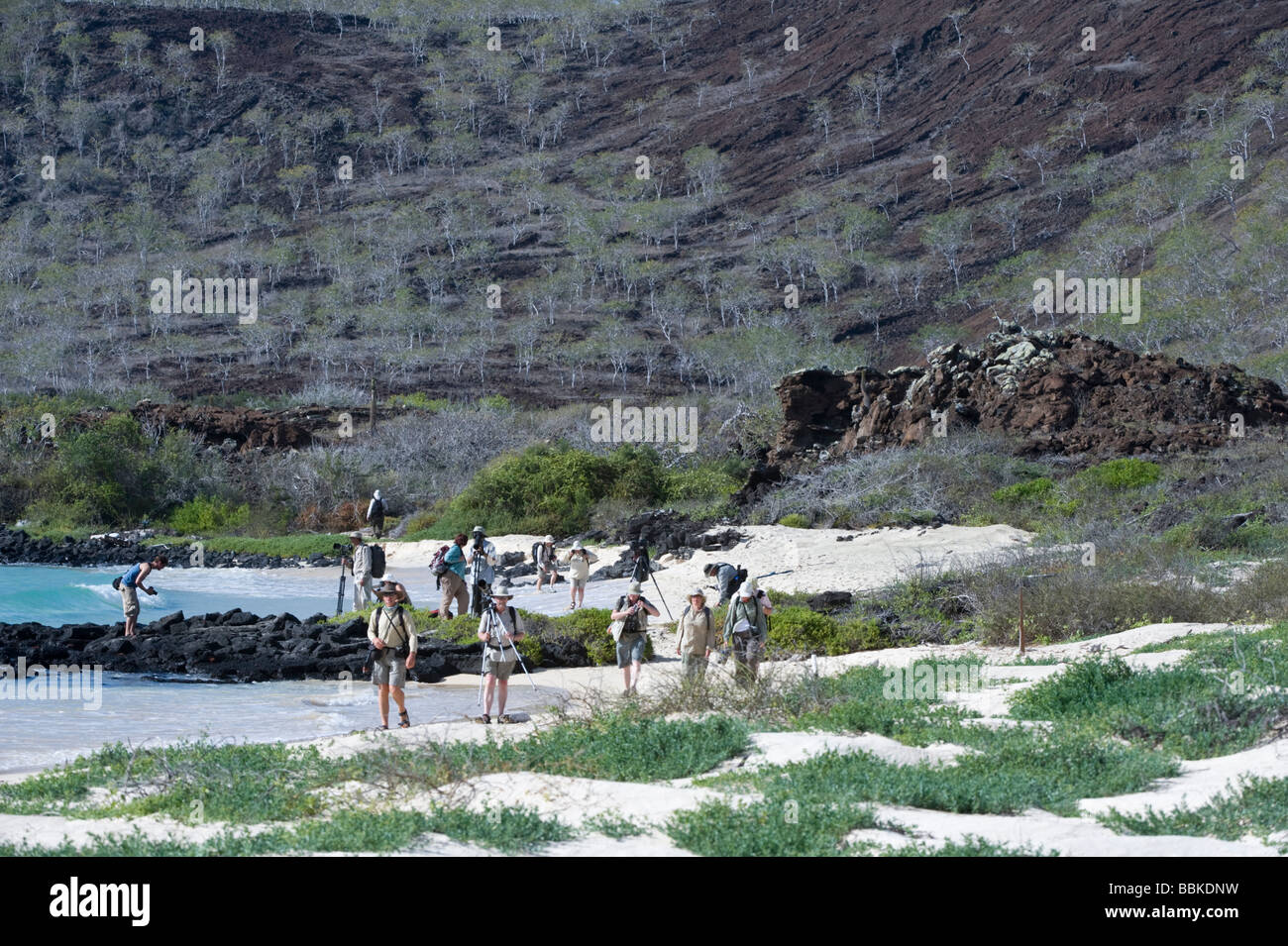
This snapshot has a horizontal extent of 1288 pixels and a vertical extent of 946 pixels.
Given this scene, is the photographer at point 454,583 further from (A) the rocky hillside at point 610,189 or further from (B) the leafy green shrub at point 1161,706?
(A) the rocky hillside at point 610,189

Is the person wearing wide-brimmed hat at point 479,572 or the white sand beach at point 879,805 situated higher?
the person wearing wide-brimmed hat at point 479,572

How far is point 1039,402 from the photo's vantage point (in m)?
32.7

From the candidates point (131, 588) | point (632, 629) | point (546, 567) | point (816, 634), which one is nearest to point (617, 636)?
point (632, 629)

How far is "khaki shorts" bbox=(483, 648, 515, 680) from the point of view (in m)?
11.3

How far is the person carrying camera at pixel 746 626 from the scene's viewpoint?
12.7 metres

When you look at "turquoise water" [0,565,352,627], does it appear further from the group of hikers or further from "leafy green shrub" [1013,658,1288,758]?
"leafy green shrub" [1013,658,1288,758]

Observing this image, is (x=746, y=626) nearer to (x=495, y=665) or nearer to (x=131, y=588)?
(x=495, y=665)

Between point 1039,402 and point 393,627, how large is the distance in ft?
83.8

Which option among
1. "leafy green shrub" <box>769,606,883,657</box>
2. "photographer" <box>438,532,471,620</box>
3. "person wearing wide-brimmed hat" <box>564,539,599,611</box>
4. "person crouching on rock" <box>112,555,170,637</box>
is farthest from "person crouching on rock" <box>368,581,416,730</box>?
"person wearing wide-brimmed hat" <box>564,539,599,611</box>

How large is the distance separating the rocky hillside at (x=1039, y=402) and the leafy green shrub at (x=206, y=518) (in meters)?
18.9

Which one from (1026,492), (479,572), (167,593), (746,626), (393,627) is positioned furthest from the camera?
(167,593)

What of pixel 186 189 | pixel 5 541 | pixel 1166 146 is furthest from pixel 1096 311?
pixel 186 189

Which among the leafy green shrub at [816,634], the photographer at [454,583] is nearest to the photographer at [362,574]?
the photographer at [454,583]
